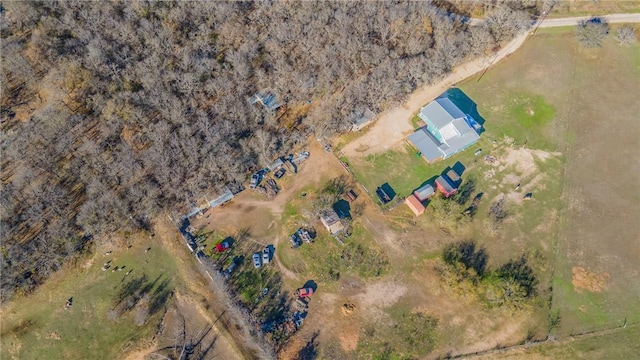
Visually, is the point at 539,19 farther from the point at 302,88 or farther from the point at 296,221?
the point at 296,221

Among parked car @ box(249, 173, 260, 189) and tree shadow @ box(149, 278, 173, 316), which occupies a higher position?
parked car @ box(249, 173, 260, 189)

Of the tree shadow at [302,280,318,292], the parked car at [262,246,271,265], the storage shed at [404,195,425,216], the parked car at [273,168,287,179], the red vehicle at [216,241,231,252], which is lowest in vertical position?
the tree shadow at [302,280,318,292]

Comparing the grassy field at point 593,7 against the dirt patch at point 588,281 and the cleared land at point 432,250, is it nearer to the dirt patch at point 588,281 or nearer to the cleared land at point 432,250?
the cleared land at point 432,250

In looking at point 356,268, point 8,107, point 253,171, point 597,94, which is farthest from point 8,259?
point 597,94

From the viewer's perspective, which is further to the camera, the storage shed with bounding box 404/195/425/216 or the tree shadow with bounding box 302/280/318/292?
the storage shed with bounding box 404/195/425/216

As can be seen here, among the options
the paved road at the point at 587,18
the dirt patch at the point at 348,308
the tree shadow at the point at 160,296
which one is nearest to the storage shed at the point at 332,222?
the dirt patch at the point at 348,308

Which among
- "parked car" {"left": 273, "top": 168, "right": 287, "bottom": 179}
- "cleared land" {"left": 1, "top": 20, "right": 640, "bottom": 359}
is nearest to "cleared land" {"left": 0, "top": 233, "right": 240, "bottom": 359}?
"cleared land" {"left": 1, "top": 20, "right": 640, "bottom": 359}

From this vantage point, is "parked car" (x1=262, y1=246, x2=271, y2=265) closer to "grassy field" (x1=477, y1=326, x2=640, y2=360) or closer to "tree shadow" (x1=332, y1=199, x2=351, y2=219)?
"tree shadow" (x1=332, y1=199, x2=351, y2=219)
